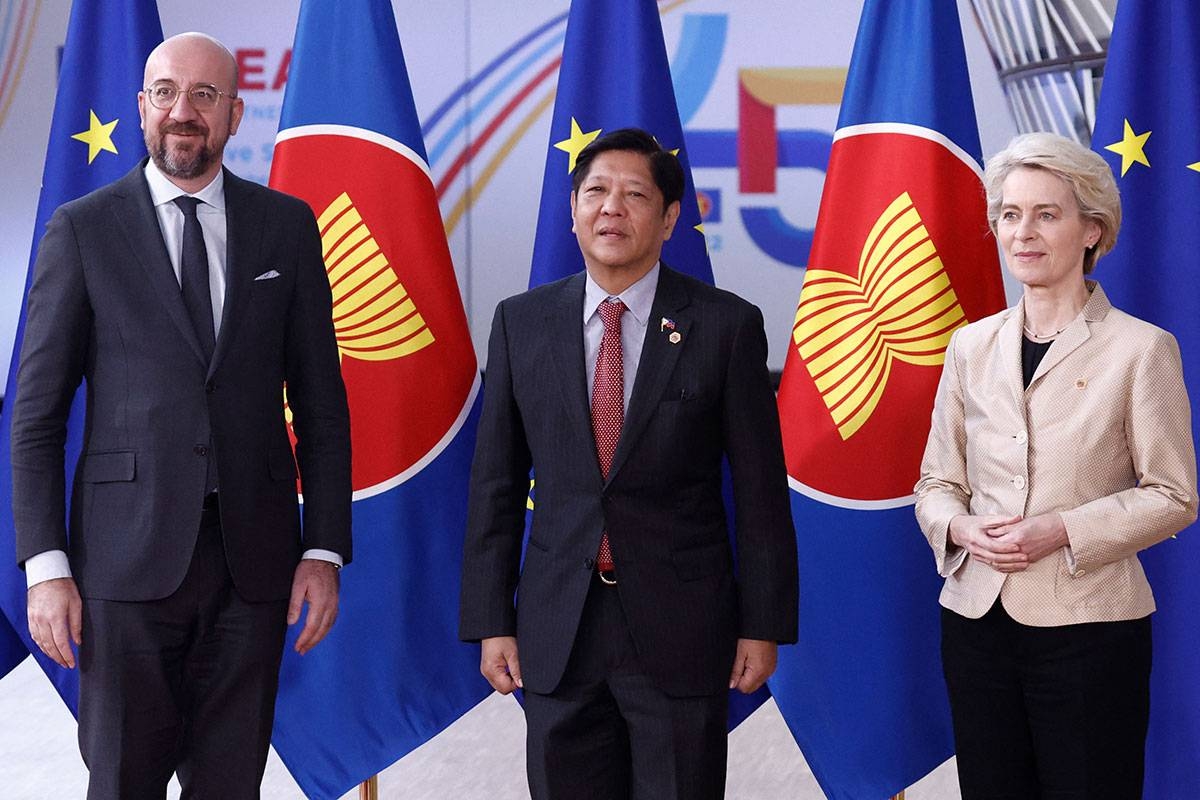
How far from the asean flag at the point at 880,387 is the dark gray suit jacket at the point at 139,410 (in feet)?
4.12

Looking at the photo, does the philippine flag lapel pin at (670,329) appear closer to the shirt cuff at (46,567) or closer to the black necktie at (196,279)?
the black necktie at (196,279)

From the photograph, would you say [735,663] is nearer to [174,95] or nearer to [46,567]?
[46,567]

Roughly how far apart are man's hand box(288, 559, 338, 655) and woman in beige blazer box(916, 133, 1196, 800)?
106 centimetres

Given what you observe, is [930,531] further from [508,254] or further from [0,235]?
[0,235]

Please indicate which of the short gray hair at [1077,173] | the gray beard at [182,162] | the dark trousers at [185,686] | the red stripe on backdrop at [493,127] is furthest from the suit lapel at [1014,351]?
the red stripe on backdrop at [493,127]

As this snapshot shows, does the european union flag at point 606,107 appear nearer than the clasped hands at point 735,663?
No

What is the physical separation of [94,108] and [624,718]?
189 cm

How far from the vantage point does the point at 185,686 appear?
1935 mm

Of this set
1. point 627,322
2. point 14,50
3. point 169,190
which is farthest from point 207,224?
point 14,50

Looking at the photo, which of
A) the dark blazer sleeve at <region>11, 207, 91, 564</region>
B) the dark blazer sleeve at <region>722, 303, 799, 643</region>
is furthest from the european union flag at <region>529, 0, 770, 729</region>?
the dark blazer sleeve at <region>11, 207, 91, 564</region>

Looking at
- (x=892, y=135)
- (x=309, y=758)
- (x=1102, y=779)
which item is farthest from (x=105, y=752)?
(x=892, y=135)

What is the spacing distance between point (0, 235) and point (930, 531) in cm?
488

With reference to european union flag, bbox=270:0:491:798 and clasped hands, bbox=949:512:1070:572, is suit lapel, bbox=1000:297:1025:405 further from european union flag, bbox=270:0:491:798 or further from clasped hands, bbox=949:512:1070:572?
european union flag, bbox=270:0:491:798

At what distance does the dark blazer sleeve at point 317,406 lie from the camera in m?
2.01
